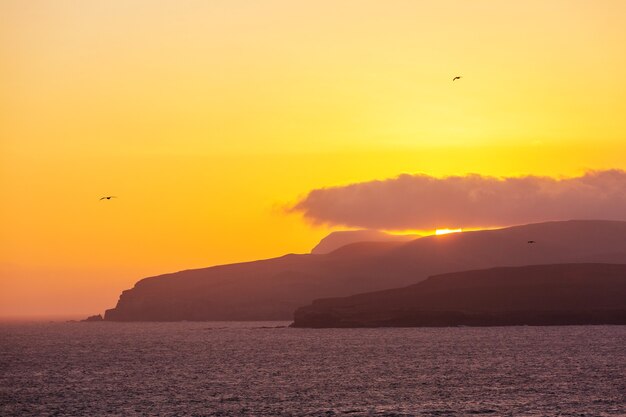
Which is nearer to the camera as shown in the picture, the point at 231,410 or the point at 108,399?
the point at 231,410

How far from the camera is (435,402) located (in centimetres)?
10531

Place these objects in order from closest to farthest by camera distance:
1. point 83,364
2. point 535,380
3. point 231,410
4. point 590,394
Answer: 1. point 231,410
2. point 590,394
3. point 535,380
4. point 83,364

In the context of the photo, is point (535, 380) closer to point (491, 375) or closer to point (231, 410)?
point (491, 375)

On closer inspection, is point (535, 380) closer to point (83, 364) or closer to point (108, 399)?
point (108, 399)

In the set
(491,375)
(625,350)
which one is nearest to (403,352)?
(625,350)

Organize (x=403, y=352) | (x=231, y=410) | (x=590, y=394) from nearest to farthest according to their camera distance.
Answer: (x=231, y=410) → (x=590, y=394) → (x=403, y=352)

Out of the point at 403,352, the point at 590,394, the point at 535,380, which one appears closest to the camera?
the point at 590,394

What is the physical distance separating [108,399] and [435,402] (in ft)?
127

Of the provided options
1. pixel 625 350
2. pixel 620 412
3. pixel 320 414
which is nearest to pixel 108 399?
pixel 320 414

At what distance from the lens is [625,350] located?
611 feet

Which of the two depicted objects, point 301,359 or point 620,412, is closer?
point 620,412

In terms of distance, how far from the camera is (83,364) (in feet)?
581

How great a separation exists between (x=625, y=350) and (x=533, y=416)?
10107 centimetres

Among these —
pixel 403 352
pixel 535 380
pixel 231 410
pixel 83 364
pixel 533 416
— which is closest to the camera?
pixel 533 416
